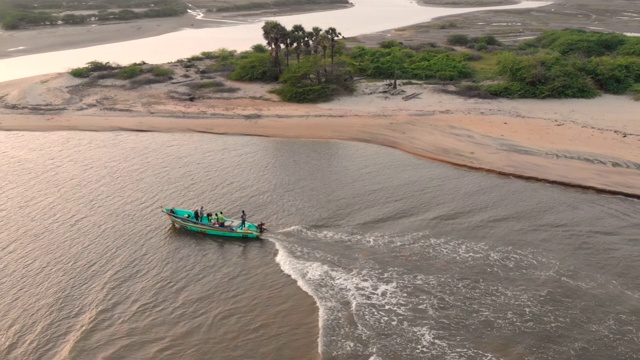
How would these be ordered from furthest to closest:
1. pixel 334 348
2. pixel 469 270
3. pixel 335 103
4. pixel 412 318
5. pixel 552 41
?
pixel 552 41
pixel 335 103
pixel 469 270
pixel 412 318
pixel 334 348

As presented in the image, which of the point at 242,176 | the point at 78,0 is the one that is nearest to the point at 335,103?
the point at 242,176

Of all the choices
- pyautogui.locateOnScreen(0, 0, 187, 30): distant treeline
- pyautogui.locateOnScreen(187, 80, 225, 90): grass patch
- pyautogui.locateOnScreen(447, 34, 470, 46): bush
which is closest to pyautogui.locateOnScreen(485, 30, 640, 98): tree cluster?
pyautogui.locateOnScreen(447, 34, 470, 46): bush

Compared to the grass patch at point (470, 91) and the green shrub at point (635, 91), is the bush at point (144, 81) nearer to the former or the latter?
the grass patch at point (470, 91)

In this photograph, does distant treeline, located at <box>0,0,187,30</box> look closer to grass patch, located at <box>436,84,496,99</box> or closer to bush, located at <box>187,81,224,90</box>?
bush, located at <box>187,81,224,90</box>

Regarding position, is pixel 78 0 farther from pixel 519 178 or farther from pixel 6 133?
pixel 519 178

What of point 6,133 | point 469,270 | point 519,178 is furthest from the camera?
point 6,133

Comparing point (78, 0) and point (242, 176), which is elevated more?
point (78, 0)

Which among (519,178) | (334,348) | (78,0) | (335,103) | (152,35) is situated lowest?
(334,348)

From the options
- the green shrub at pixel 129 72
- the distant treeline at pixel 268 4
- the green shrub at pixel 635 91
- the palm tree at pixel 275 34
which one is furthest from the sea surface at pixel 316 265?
the distant treeline at pixel 268 4
